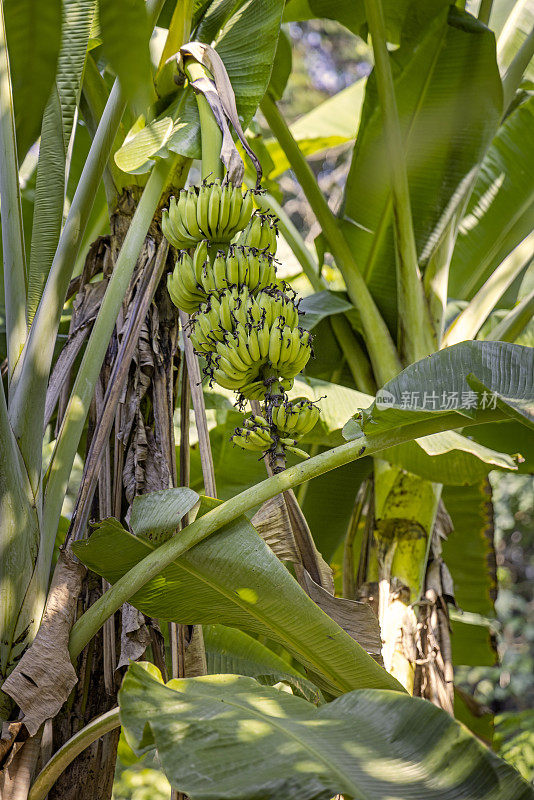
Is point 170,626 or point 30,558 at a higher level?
point 30,558

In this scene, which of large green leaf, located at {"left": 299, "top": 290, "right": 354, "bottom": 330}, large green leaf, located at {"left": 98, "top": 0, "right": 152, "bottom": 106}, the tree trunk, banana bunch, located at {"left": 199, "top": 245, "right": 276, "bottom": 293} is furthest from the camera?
large green leaf, located at {"left": 299, "top": 290, "right": 354, "bottom": 330}

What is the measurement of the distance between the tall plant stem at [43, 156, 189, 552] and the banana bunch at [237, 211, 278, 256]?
239 mm

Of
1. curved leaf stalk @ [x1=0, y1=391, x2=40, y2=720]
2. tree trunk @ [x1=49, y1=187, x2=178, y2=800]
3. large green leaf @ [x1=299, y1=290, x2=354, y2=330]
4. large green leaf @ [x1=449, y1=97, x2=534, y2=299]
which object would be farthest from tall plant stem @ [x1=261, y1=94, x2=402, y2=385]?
curved leaf stalk @ [x1=0, y1=391, x2=40, y2=720]

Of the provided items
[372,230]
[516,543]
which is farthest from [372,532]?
[516,543]

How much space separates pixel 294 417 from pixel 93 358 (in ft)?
1.27

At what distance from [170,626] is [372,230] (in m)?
1.22

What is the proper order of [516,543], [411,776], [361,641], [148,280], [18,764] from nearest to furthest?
[411,776] < [18,764] < [361,641] < [148,280] < [516,543]

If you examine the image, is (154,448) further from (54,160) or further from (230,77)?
(230,77)

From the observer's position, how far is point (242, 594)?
97 cm

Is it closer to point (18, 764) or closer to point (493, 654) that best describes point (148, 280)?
point (18, 764)

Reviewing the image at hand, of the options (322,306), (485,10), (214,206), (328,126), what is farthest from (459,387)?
(328,126)

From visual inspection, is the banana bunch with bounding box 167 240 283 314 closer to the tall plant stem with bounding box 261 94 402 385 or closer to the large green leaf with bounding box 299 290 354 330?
the large green leaf with bounding box 299 290 354 330

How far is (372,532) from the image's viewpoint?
170 cm

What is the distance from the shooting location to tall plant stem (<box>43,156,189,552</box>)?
41.4 inches
